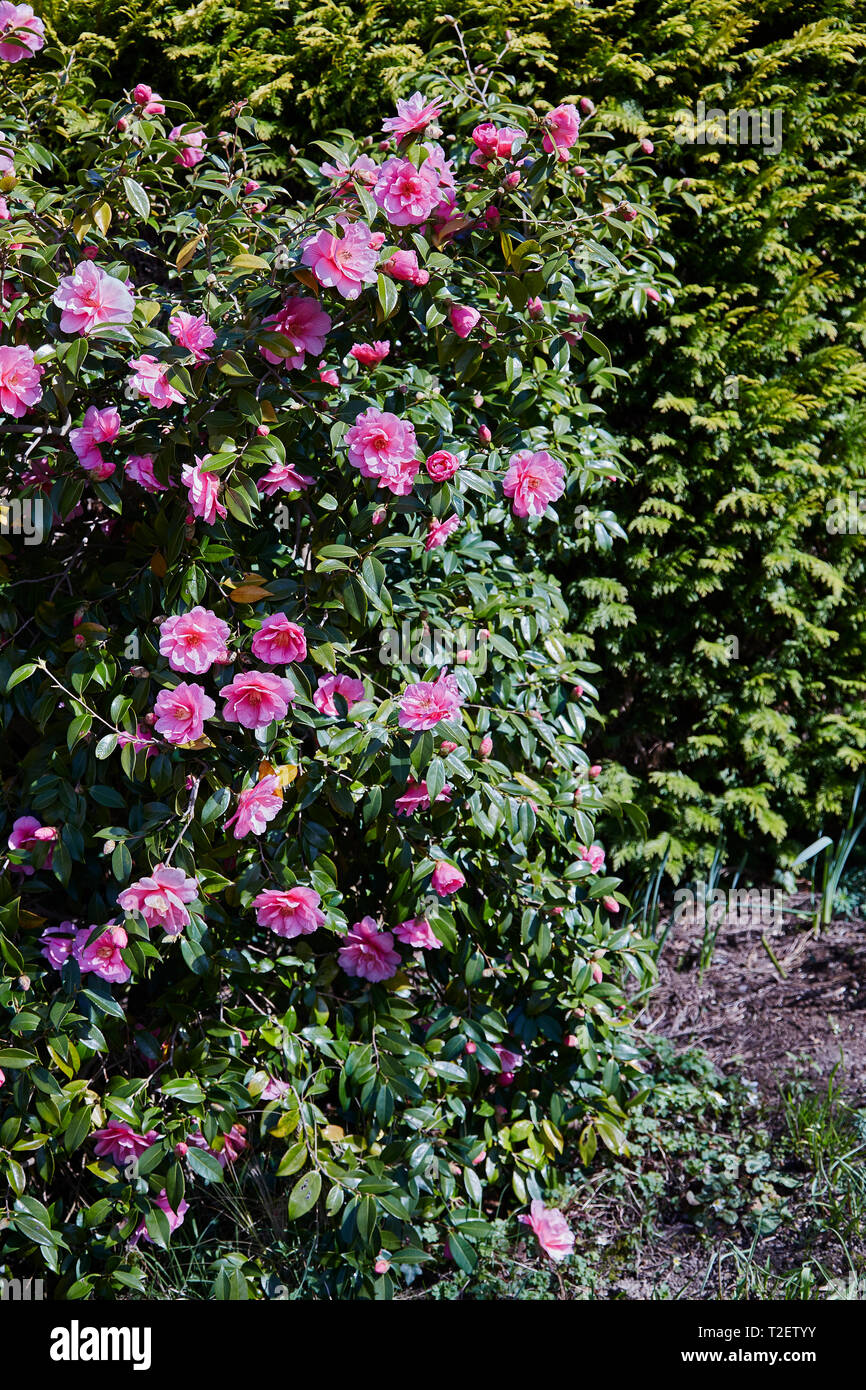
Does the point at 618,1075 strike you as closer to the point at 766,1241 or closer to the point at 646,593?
the point at 766,1241

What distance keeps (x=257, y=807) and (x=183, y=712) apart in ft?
0.62

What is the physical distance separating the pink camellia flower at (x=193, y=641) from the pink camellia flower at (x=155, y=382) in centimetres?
33

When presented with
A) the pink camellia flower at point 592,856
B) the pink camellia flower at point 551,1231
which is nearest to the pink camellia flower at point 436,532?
the pink camellia flower at point 592,856

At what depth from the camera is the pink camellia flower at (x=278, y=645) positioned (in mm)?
1626

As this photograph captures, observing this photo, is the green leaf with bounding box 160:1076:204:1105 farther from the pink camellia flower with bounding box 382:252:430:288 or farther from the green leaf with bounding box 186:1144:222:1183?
the pink camellia flower with bounding box 382:252:430:288

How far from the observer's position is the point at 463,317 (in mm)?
1768

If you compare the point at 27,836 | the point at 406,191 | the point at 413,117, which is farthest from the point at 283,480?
the point at 27,836

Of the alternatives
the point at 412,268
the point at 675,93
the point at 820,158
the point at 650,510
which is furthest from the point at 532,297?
the point at 820,158

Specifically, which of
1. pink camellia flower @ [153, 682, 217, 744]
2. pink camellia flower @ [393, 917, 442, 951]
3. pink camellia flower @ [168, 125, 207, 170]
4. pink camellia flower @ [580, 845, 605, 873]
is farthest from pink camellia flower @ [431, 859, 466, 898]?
pink camellia flower @ [168, 125, 207, 170]

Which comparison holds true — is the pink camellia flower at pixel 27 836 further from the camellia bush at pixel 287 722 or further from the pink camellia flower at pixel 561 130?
the pink camellia flower at pixel 561 130

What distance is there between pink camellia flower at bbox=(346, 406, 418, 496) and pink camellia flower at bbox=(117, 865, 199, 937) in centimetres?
70

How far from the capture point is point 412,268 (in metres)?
1.66

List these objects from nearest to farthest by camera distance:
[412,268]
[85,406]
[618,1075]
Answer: [412,268] → [85,406] → [618,1075]

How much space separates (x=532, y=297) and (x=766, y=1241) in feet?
6.23
